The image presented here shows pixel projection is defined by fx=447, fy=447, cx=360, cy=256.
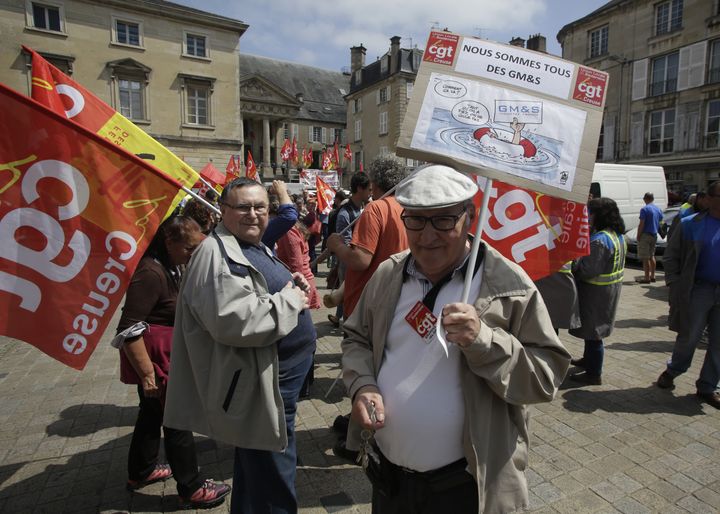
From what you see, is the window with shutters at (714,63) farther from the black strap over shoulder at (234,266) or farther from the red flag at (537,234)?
the black strap over shoulder at (234,266)

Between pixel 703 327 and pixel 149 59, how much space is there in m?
31.7

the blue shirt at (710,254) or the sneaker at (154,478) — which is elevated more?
the blue shirt at (710,254)

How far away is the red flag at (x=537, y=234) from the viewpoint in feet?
11.0

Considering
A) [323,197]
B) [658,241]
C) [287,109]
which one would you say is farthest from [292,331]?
[287,109]

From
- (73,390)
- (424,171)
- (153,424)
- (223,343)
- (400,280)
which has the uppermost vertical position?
(424,171)

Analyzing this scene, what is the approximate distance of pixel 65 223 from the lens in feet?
8.13

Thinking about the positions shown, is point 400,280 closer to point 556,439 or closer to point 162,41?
point 556,439

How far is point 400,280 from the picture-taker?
1.79 meters

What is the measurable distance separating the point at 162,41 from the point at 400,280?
3248 cm

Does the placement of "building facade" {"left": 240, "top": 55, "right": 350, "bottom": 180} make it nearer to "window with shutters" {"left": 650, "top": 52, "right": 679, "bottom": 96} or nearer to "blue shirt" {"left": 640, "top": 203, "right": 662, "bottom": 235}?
"window with shutters" {"left": 650, "top": 52, "right": 679, "bottom": 96}

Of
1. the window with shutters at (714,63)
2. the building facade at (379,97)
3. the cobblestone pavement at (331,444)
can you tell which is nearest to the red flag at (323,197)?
the cobblestone pavement at (331,444)

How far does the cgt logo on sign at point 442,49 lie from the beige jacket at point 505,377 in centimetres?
79

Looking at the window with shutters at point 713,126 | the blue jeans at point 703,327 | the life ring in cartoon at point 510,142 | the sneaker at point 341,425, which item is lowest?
Answer: the sneaker at point 341,425

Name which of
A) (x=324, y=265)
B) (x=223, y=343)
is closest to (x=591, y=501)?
(x=223, y=343)
